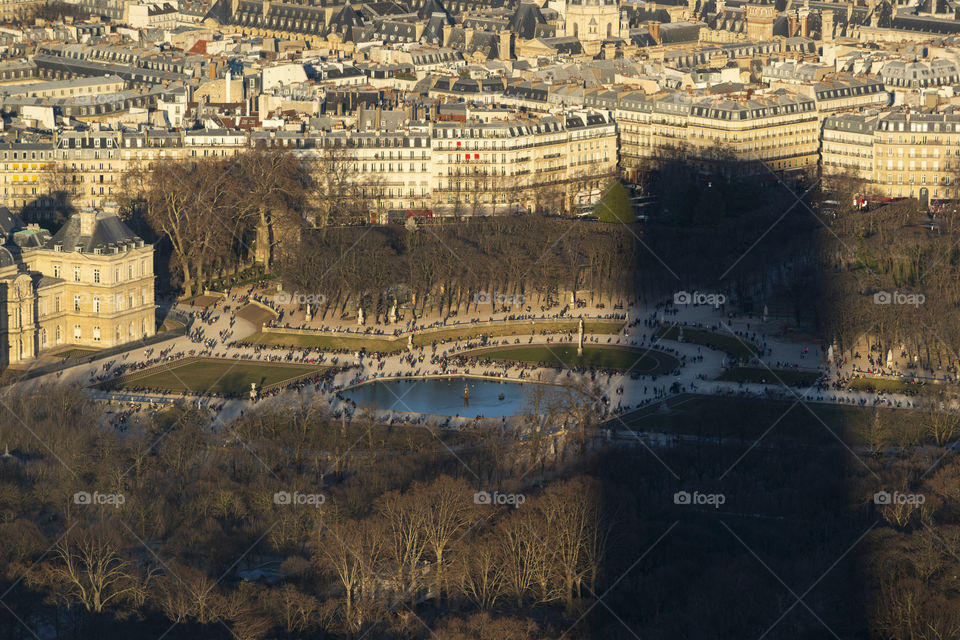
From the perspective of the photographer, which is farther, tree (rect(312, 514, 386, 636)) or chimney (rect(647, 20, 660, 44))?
chimney (rect(647, 20, 660, 44))

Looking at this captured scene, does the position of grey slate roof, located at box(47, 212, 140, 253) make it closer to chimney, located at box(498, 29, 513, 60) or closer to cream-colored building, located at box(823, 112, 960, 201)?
cream-colored building, located at box(823, 112, 960, 201)

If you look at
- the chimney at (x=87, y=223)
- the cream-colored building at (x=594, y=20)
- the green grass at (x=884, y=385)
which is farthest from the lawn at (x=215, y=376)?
the cream-colored building at (x=594, y=20)

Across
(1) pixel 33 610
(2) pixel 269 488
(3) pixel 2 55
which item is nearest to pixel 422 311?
(2) pixel 269 488

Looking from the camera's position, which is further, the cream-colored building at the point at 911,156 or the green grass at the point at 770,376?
the cream-colored building at the point at 911,156

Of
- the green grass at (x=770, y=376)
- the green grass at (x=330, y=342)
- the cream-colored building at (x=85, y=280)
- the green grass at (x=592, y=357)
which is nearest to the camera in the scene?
the green grass at (x=770, y=376)

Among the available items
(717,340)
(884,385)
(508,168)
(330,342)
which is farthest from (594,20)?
(884,385)

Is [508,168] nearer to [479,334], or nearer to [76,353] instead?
[479,334]

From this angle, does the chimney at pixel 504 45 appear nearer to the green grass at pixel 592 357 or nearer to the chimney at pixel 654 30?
the chimney at pixel 654 30

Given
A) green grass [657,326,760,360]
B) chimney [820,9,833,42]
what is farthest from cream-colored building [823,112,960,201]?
chimney [820,9,833,42]
